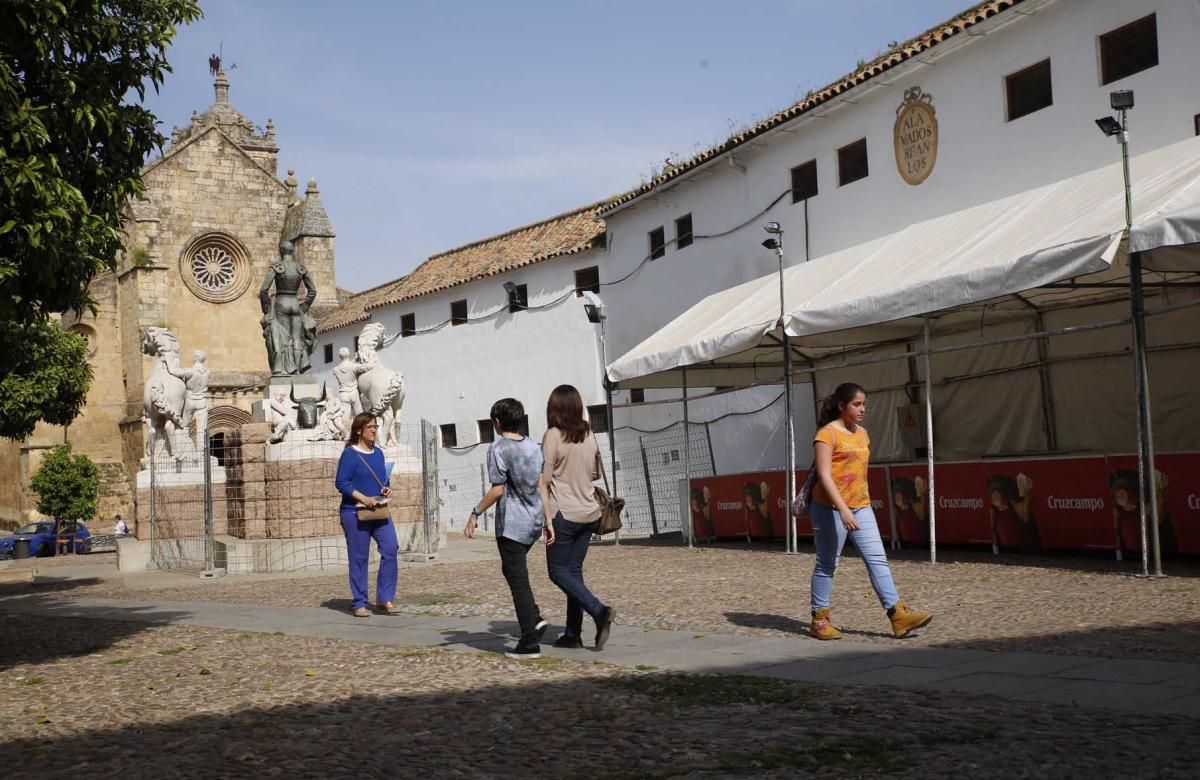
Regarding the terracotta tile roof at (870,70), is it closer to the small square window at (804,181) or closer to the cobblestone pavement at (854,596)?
the small square window at (804,181)

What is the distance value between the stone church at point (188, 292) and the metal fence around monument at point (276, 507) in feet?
72.8

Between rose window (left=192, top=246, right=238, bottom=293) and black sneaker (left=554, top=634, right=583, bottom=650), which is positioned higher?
rose window (left=192, top=246, right=238, bottom=293)

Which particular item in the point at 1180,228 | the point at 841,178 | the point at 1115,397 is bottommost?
the point at 1115,397

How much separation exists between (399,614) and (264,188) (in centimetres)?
3666

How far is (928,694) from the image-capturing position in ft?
19.7

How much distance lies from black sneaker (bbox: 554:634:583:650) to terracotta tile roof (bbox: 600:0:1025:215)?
1231cm

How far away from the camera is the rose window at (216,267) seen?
1702 inches

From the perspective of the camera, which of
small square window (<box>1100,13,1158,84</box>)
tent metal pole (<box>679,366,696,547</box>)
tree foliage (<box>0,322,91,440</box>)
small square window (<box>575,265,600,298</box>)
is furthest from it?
small square window (<box>575,265,600,298</box>)

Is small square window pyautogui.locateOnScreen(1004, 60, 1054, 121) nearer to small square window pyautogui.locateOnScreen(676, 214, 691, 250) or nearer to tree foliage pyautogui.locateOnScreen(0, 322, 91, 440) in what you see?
small square window pyautogui.locateOnScreen(676, 214, 691, 250)

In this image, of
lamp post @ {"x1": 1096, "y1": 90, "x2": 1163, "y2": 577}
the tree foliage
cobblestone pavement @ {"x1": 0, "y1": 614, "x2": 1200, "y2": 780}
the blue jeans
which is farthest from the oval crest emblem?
the tree foliage

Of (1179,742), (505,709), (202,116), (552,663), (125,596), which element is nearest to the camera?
(1179,742)

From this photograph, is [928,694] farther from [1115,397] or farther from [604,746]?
[1115,397]

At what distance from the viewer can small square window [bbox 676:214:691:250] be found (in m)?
25.9

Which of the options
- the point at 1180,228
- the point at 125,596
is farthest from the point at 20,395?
the point at 1180,228
